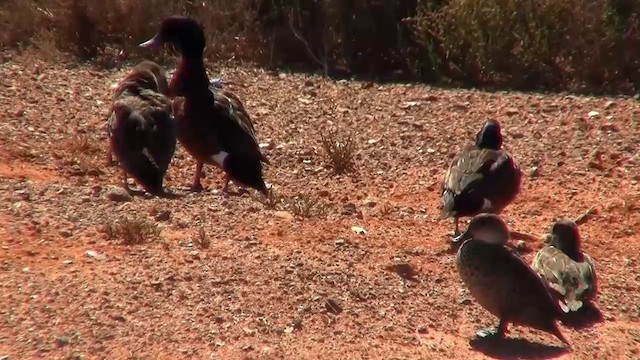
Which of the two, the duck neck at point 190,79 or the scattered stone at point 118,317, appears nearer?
the scattered stone at point 118,317

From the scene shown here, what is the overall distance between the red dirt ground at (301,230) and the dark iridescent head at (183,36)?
1150 mm

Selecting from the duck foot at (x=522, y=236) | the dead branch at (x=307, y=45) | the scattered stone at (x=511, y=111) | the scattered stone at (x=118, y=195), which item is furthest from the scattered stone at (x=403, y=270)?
the dead branch at (x=307, y=45)

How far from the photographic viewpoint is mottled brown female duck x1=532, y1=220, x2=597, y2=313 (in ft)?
27.5

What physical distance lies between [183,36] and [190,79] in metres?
0.68

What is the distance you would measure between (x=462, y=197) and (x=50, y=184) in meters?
3.55

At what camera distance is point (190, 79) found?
37.8ft

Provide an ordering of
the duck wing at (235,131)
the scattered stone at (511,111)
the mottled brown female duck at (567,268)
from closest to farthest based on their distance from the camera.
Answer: the mottled brown female duck at (567,268), the duck wing at (235,131), the scattered stone at (511,111)

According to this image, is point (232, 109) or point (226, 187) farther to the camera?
point (232, 109)

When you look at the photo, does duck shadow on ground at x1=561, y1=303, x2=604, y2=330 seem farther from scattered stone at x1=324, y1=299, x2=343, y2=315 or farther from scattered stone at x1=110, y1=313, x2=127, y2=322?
scattered stone at x1=110, y1=313, x2=127, y2=322

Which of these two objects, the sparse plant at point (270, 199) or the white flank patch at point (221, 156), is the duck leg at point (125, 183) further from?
the sparse plant at point (270, 199)

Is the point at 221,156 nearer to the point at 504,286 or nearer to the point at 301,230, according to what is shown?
the point at 301,230

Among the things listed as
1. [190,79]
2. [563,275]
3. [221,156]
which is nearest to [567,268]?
[563,275]

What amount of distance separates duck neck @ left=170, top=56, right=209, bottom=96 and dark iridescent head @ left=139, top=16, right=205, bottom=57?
10 cm

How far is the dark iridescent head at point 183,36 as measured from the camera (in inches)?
470
